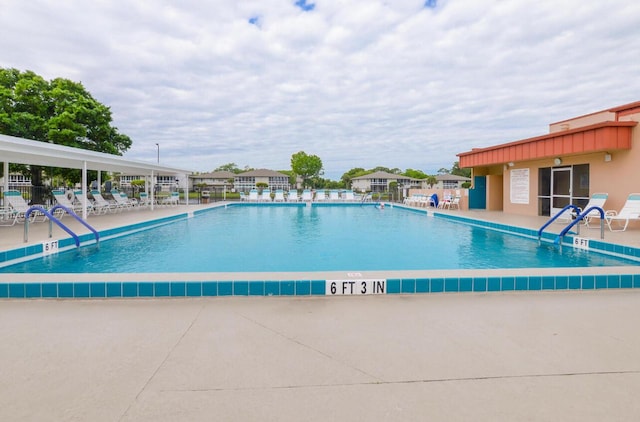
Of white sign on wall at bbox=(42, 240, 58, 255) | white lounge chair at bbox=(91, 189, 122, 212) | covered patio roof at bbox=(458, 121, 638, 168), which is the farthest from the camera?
white lounge chair at bbox=(91, 189, 122, 212)

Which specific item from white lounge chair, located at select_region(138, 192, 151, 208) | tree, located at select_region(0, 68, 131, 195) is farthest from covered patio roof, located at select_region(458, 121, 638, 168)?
tree, located at select_region(0, 68, 131, 195)

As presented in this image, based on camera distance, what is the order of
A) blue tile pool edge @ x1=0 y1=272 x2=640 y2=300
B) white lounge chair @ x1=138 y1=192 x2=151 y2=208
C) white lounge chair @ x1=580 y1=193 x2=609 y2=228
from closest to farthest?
blue tile pool edge @ x1=0 y1=272 x2=640 y2=300
white lounge chair @ x1=580 y1=193 x2=609 y2=228
white lounge chair @ x1=138 y1=192 x2=151 y2=208

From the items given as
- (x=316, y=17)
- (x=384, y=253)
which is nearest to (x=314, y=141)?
(x=316, y=17)

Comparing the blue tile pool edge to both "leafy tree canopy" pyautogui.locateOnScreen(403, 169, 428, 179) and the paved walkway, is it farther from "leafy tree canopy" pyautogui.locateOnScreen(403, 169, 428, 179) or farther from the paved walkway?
"leafy tree canopy" pyautogui.locateOnScreen(403, 169, 428, 179)

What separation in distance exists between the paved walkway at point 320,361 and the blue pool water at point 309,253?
2.02m

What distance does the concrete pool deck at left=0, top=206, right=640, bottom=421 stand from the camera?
1594 millimetres

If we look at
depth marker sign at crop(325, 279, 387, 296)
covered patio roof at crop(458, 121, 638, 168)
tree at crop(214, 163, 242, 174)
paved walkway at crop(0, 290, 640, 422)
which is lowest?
paved walkway at crop(0, 290, 640, 422)

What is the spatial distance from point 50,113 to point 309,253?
596 inches

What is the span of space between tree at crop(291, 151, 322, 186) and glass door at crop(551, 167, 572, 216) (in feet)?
147

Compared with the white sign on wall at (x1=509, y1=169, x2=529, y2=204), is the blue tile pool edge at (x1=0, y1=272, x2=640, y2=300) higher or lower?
lower

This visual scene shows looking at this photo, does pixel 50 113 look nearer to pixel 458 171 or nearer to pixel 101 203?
pixel 101 203

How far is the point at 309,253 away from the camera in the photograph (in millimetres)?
6242

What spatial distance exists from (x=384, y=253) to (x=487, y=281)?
8.88ft

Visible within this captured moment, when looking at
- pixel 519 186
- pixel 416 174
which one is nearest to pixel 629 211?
pixel 519 186
